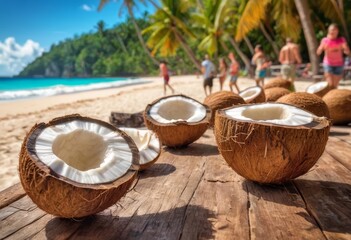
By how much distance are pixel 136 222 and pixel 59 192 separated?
0.40 meters

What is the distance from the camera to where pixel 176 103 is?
11.3 feet

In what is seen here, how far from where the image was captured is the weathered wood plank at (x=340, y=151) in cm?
257

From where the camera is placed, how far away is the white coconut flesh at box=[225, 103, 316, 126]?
184 cm

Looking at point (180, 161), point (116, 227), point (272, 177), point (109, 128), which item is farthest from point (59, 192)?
point (180, 161)

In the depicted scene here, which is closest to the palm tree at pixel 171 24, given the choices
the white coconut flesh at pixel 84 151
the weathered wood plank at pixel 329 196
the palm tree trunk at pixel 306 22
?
the palm tree trunk at pixel 306 22

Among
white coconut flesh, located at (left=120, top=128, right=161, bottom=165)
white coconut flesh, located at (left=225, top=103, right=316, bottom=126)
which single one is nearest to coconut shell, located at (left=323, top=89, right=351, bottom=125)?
white coconut flesh, located at (left=225, top=103, right=316, bottom=126)

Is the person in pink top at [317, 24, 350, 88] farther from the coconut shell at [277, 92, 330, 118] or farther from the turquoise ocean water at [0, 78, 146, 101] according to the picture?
the turquoise ocean water at [0, 78, 146, 101]

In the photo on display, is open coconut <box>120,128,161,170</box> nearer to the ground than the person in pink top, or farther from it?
nearer to the ground

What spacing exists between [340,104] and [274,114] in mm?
2552

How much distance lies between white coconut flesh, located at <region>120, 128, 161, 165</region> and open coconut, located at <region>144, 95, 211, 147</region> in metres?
0.41

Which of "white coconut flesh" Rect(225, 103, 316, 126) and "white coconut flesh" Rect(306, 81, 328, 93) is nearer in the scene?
"white coconut flesh" Rect(225, 103, 316, 126)

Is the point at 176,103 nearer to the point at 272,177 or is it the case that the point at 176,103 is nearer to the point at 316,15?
the point at 272,177

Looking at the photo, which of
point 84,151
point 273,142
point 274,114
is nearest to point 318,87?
point 274,114

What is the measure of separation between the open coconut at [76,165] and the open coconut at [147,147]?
28.2 inches
